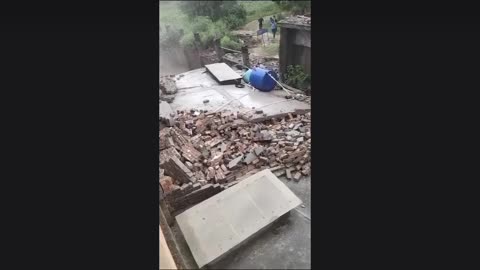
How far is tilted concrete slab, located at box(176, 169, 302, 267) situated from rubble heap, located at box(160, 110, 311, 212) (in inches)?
19.2

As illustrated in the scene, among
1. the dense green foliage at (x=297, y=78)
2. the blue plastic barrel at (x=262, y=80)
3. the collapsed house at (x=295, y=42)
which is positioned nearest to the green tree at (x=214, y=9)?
the collapsed house at (x=295, y=42)

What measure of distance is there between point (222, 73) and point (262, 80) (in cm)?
215

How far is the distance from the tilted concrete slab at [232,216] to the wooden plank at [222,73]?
22.1ft

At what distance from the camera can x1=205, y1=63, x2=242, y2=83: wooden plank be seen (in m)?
10.7

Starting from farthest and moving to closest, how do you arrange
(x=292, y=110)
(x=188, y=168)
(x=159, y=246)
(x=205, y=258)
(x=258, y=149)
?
(x=292, y=110) → (x=258, y=149) → (x=188, y=168) → (x=205, y=258) → (x=159, y=246)

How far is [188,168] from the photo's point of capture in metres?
5.12

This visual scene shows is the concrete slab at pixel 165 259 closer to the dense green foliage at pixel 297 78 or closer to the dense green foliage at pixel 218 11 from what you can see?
the dense green foliage at pixel 297 78

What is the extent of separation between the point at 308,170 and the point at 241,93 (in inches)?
199

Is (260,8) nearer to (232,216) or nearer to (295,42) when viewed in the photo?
(295,42)

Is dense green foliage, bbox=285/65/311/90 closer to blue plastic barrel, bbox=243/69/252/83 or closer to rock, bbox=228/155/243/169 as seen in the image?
blue plastic barrel, bbox=243/69/252/83

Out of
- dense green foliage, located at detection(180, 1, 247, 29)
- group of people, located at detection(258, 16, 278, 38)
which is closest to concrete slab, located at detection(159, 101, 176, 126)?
group of people, located at detection(258, 16, 278, 38)

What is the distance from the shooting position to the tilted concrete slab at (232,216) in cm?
359

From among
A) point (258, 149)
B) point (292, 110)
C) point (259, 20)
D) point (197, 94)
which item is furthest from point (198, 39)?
point (258, 149)

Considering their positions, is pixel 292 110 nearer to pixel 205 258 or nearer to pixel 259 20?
pixel 205 258
